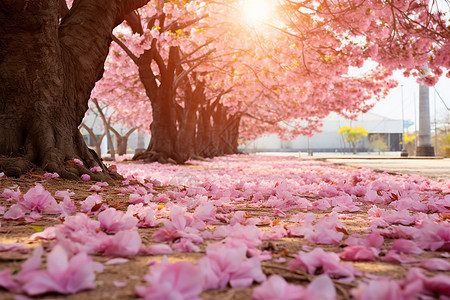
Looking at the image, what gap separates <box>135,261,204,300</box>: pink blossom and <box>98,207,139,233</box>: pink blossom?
2.94 feet

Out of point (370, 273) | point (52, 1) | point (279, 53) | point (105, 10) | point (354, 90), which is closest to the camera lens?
point (370, 273)

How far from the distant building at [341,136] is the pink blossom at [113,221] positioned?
62.3 metres

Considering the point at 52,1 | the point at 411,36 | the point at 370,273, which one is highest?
the point at 411,36

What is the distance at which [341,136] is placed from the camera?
212 feet

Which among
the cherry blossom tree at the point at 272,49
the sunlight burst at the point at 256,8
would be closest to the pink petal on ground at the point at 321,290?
the cherry blossom tree at the point at 272,49

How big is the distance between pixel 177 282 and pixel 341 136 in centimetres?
6740

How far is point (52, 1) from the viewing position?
432 centimetres

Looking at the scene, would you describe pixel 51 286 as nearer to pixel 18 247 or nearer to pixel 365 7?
pixel 18 247

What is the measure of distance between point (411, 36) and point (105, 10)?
19.8ft

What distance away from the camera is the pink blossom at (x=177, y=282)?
3.12ft

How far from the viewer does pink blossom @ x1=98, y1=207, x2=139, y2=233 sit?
1.84 m

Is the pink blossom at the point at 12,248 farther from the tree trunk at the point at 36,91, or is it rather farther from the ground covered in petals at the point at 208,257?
the tree trunk at the point at 36,91

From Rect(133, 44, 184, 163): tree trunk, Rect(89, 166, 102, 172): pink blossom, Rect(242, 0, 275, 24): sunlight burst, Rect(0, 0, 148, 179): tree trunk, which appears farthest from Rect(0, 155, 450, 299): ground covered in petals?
Rect(133, 44, 184, 163): tree trunk

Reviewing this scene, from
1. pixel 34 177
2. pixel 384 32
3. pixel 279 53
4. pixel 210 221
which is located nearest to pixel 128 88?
pixel 279 53
